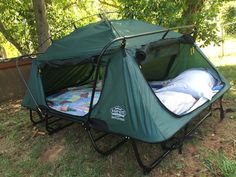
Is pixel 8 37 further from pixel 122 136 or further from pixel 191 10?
pixel 122 136

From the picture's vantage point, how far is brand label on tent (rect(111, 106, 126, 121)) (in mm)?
2775

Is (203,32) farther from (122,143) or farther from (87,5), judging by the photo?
(87,5)

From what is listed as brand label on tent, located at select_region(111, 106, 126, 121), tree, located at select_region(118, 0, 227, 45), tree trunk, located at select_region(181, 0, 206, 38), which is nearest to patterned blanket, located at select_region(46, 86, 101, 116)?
brand label on tent, located at select_region(111, 106, 126, 121)

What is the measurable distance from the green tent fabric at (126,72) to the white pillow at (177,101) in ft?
0.49

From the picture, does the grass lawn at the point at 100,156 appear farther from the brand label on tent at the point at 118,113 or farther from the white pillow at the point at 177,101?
the brand label on tent at the point at 118,113

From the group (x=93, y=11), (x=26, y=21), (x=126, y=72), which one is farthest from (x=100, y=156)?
(x=93, y=11)

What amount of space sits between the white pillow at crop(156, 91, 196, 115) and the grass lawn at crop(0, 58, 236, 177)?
445mm

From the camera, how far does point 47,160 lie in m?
3.37

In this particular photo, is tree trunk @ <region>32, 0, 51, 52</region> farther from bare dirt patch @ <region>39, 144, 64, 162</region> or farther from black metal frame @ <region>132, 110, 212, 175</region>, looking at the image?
black metal frame @ <region>132, 110, 212, 175</region>

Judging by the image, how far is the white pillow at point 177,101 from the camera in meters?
3.13

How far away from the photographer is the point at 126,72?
2.82m

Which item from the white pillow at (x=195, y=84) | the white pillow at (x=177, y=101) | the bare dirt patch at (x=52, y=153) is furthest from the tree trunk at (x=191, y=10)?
the bare dirt patch at (x=52, y=153)

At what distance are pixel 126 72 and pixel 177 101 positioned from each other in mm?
792

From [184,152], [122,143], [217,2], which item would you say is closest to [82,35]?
[122,143]
